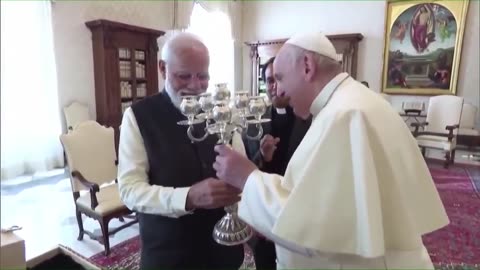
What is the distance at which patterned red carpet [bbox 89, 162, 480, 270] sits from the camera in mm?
2520

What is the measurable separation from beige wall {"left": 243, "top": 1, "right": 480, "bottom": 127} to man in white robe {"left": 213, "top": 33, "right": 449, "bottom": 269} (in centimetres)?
624

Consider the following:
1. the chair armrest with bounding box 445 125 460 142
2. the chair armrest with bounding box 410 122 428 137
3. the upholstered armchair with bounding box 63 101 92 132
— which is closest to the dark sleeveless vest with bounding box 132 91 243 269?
the upholstered armchair with bounding box 63 101 92 132

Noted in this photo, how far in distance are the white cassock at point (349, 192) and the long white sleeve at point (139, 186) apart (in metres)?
0.25

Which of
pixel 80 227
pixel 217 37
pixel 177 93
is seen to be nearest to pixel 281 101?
pixel 177 93

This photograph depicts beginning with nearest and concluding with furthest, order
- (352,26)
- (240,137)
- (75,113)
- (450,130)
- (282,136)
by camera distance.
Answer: (240,137)
(282,136)
(75,113)
(450,130)
(352,26)

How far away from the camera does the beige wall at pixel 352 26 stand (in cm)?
604

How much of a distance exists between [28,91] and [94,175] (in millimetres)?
2049

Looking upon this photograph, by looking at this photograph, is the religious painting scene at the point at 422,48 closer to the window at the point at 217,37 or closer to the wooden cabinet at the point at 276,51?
the wooden cabinet at the point at 276,51

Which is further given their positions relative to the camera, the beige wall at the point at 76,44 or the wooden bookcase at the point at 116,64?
the wooden bookcase at the point at 116,64

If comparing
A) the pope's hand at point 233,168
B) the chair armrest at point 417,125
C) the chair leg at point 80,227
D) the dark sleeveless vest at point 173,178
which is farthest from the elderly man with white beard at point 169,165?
the chair armrest at point 417,125

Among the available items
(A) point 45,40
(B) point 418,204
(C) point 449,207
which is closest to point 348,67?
(C) point 449,207

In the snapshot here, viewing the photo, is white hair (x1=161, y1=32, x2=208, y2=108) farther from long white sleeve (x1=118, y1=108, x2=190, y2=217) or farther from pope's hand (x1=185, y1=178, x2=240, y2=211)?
pope's hand (x1=185, y1=178, x2=240, y2=211)

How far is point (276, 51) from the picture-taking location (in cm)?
738

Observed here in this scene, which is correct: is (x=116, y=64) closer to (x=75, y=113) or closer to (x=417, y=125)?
(x=75, y=113)
